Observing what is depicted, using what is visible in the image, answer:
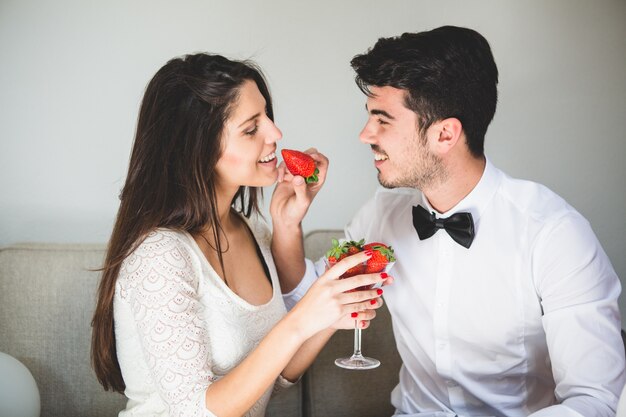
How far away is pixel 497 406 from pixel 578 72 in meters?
1.61

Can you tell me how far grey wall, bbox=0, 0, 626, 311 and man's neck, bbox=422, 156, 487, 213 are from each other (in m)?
0.82

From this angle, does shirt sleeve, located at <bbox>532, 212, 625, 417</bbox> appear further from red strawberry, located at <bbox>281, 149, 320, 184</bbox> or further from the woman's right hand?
red strawberry, located at <bbox>281, 149, 320, 184</bbox>

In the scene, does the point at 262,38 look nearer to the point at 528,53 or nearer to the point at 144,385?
the point at 528,53

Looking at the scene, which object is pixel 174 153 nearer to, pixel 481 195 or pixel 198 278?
pixel 198 278

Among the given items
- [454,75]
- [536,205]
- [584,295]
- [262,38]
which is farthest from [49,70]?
[584,295]

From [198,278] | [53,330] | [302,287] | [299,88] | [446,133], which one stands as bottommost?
[53,330]

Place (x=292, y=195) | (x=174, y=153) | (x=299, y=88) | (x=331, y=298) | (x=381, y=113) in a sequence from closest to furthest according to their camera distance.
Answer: (x=331, y=298) < (x=174, y=153) < (x=381, y=113) < (x=292, y=195) < (x=299, y=88)

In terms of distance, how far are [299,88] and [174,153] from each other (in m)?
1.04

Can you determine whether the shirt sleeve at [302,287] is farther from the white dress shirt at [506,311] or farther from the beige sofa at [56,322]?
the beige sofa at [56,322]

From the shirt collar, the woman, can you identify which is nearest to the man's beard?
the shirt collar

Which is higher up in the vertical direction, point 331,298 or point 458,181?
point 458,181

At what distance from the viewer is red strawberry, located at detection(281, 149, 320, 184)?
2.28m

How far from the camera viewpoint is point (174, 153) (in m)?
2.09

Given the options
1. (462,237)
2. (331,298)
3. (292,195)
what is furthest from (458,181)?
(331,298)
